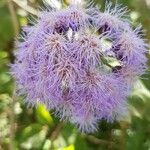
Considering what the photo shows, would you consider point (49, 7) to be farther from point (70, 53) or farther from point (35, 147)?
point (35, 147)

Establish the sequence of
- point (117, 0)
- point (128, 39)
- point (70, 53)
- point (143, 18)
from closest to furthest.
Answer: point (70, 53) → point (128, 39) → point (117, 0) → point (143, 18)

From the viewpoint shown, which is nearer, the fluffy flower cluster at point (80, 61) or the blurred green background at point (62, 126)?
the fluffy flower cluster at point (80, 61)

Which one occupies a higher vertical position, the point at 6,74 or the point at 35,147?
the point at 6,74

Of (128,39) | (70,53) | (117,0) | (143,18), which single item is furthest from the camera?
(143,18)

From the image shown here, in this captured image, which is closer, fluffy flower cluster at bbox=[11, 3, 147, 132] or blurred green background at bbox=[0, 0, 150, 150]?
fluffy flower cluster at bbox=[11, 3, 147, 132]

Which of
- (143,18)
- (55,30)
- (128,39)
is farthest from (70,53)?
(143,18)
